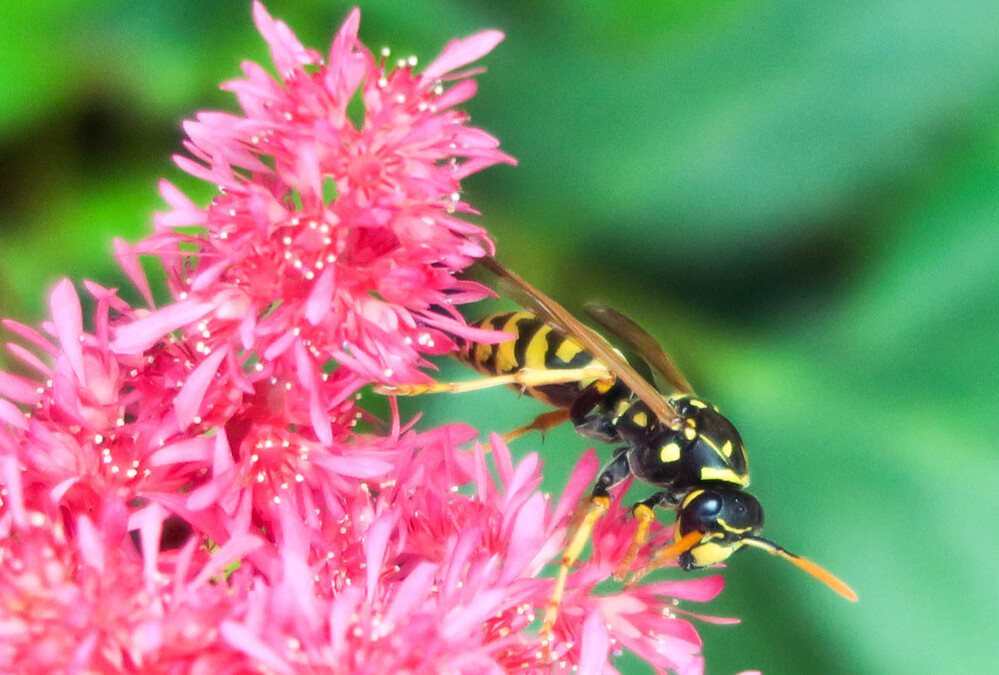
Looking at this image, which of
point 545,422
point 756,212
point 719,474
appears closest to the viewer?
point 719,474

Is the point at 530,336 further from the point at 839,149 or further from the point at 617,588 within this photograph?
the point at 839,149

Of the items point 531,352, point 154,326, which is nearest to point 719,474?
point 531,352

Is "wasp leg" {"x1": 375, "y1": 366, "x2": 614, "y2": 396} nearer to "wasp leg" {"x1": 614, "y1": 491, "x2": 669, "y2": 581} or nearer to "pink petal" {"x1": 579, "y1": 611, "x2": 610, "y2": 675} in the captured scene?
"wasp leg" {"x1": 614, "y1": 491, "x2": 669, "y2": 581}

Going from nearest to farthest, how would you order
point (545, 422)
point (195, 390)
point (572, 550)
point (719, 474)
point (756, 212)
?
point (195, 390), point (572, 550), point (719, 474), point (545, 422), point (756, 212)

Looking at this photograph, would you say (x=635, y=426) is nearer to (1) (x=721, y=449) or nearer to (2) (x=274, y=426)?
(1) (x=721, y=449)

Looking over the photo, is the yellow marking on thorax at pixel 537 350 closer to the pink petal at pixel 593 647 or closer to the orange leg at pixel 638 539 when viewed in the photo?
the orange leg at pixel 638 539

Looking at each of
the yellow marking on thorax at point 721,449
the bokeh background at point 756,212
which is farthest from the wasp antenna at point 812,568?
the bokeh background at point 756,212

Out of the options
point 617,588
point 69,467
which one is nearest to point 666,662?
point 617,588
